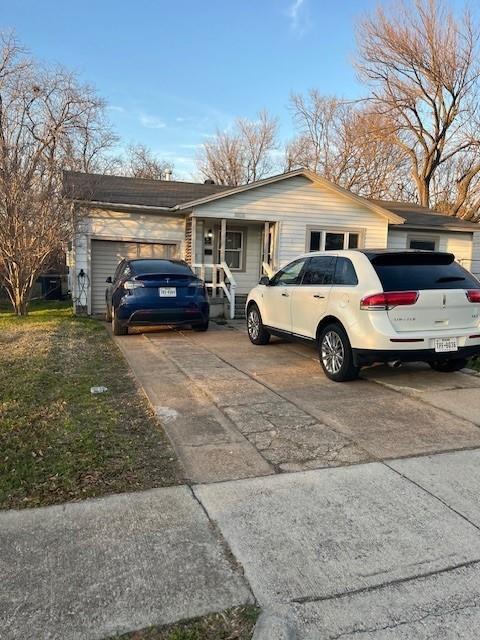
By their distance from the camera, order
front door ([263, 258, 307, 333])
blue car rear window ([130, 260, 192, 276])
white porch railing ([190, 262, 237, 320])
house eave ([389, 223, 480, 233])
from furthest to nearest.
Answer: house eave ([389, 223, 480, 233])
white porch railing ([190, 262, 237, 320])
blue car rear window ([130, 260, 192, 276])
front door ([263, 258, 307, 333])

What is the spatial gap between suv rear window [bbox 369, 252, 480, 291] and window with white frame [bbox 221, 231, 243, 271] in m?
10.4

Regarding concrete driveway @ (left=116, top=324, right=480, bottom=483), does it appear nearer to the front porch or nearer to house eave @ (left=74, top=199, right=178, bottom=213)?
house eave @ (left=74, top=199, right=178, bottom=213)

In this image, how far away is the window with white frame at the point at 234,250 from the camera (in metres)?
16.1

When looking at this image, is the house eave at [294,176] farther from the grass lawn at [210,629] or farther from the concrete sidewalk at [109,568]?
the grass lawn at [210,629]

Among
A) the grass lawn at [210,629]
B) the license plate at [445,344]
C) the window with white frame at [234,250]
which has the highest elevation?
the window with white frame at [234,250]

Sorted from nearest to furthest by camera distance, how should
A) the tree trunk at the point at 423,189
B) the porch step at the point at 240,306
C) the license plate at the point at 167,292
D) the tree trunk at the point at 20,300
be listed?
the license plate at the point at 167,292 → the tree trunk at the point at 20,300 → the porch step at the point at 240,306 → the tree trunk at the point at 423,189

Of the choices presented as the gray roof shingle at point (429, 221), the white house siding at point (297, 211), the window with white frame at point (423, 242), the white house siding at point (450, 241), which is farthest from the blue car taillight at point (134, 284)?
the window with white frame at point (423, 242)

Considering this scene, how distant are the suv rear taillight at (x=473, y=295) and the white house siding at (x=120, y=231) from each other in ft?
34.6

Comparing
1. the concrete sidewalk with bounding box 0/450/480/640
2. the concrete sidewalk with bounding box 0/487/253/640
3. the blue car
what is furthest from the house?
the concrete sidewalk with bounding box 0/487/253/640

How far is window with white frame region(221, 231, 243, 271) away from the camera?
1611cm

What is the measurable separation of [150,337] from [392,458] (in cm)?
671

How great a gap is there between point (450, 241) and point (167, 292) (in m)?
13.0

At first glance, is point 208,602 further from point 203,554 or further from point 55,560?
point 55,560

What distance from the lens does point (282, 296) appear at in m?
8.04
